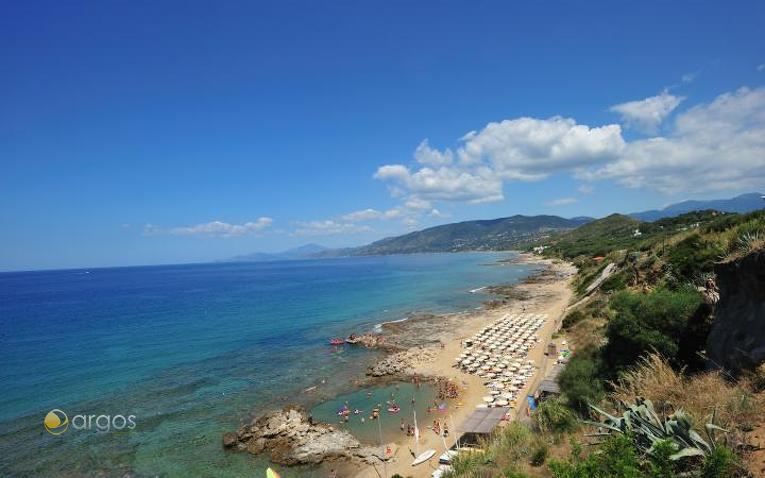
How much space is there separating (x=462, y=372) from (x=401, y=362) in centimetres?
535

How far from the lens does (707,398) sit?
7238 mm

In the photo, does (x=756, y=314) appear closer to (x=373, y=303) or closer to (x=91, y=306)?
(x=373, y=303)

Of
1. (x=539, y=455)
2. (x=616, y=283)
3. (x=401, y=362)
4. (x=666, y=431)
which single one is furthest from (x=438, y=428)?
(x=616, y=283)

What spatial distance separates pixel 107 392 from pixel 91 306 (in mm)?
64032

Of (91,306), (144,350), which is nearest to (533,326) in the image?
(144,350)

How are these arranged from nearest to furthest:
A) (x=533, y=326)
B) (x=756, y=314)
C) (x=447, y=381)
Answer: (x=756, y=314) → (x=447, y=381) → (x=533, y=326)

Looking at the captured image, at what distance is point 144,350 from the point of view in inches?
1596

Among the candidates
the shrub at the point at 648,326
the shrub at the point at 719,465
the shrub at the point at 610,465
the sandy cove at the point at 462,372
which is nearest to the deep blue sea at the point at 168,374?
the sandy cove at the point at 462,372

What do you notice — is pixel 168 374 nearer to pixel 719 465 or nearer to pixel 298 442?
pixel 298 442

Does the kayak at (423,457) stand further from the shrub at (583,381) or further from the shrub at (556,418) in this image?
the shrub at (583,381)

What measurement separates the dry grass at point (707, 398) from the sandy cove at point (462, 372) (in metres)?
11.7

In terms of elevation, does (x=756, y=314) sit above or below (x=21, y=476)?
above

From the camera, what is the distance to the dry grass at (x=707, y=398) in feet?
21.1

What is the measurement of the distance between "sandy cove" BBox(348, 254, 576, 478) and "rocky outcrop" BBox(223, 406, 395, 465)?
1.11m
